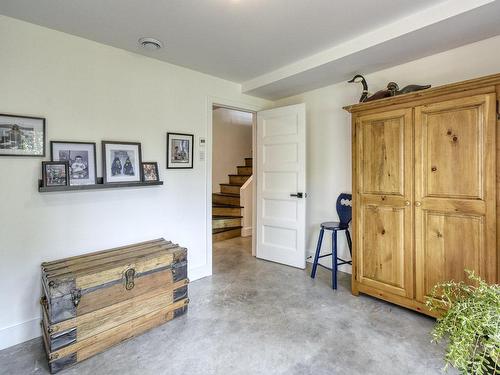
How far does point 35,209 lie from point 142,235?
869mm

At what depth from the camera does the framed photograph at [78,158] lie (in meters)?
2.12

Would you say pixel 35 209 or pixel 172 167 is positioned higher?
pixel 172 167

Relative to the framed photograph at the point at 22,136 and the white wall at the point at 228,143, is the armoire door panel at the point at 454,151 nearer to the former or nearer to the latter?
the framed photograph at the point at 22,136

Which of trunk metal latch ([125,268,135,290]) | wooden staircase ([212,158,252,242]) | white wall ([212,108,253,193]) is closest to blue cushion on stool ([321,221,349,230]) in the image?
trunk metal latch ([125,268,135,290])

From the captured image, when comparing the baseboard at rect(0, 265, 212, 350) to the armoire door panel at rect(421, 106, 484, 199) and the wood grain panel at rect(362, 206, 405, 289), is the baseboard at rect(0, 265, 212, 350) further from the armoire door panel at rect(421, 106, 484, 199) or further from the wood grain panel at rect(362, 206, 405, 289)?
the armoire door panel at rect(421, 106, 484, 199)

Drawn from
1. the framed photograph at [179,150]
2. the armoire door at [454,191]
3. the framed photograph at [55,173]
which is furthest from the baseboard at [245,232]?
the framed photograph at [55,173]

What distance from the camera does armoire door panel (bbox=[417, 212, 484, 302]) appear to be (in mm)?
1932

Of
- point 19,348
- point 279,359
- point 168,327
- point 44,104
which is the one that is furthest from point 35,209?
point 279,359

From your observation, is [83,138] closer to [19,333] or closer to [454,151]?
[19,333]

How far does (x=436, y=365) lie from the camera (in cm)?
169

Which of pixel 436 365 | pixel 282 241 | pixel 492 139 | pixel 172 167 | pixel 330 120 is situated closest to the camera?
pixel 436 365

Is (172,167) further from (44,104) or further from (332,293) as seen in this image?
(332,293)

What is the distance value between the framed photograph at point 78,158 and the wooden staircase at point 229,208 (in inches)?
106

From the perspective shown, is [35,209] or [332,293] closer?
[35,209]
